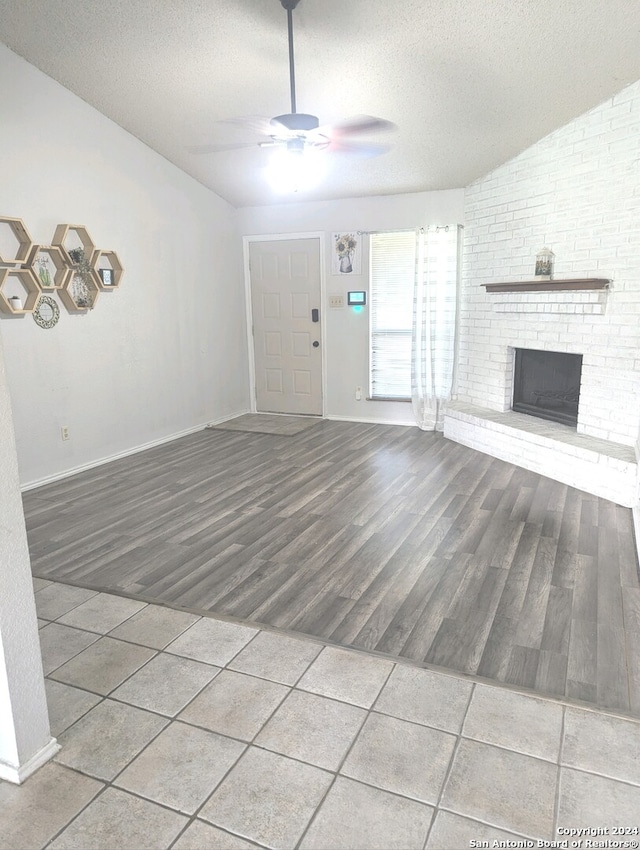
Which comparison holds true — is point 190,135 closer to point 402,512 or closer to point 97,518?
point 97,518

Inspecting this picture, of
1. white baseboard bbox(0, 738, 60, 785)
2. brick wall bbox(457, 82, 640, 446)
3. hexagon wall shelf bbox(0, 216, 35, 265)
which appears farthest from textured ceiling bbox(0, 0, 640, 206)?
white baseboard bbox(0, 738, 60, 785)

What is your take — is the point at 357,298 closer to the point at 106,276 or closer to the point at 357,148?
the point at 357,148

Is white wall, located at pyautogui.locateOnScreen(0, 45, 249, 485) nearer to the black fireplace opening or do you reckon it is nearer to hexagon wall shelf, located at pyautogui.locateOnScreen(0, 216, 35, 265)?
hexagon wall shelf, located at pyautogui.locateOnScreen(0, 216, 35, 265)

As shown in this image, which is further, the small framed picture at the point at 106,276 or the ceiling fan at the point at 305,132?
the small framed picture at the point at 106,276

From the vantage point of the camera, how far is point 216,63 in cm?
387

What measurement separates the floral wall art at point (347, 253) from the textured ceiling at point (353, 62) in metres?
Result: 1.12

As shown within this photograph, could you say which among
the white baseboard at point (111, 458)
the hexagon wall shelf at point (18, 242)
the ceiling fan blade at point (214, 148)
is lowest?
the white baseboard at point (111, 458)

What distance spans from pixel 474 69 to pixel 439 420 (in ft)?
10.5

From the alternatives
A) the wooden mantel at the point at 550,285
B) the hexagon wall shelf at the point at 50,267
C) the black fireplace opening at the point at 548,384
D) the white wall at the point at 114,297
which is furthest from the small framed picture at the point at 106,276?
the black fireplace opening at the point at 548,384

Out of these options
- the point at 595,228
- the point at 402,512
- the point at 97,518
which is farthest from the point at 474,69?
the point at 97,518

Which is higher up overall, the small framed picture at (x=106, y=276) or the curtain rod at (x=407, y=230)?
the curtain rod at (x=407, y=230)

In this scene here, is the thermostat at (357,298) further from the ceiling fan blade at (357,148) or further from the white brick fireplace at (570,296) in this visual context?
the ceiling fan blade at (357,148)

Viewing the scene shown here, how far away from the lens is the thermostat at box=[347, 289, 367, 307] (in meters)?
6.16

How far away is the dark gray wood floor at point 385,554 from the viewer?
2.29 meters
